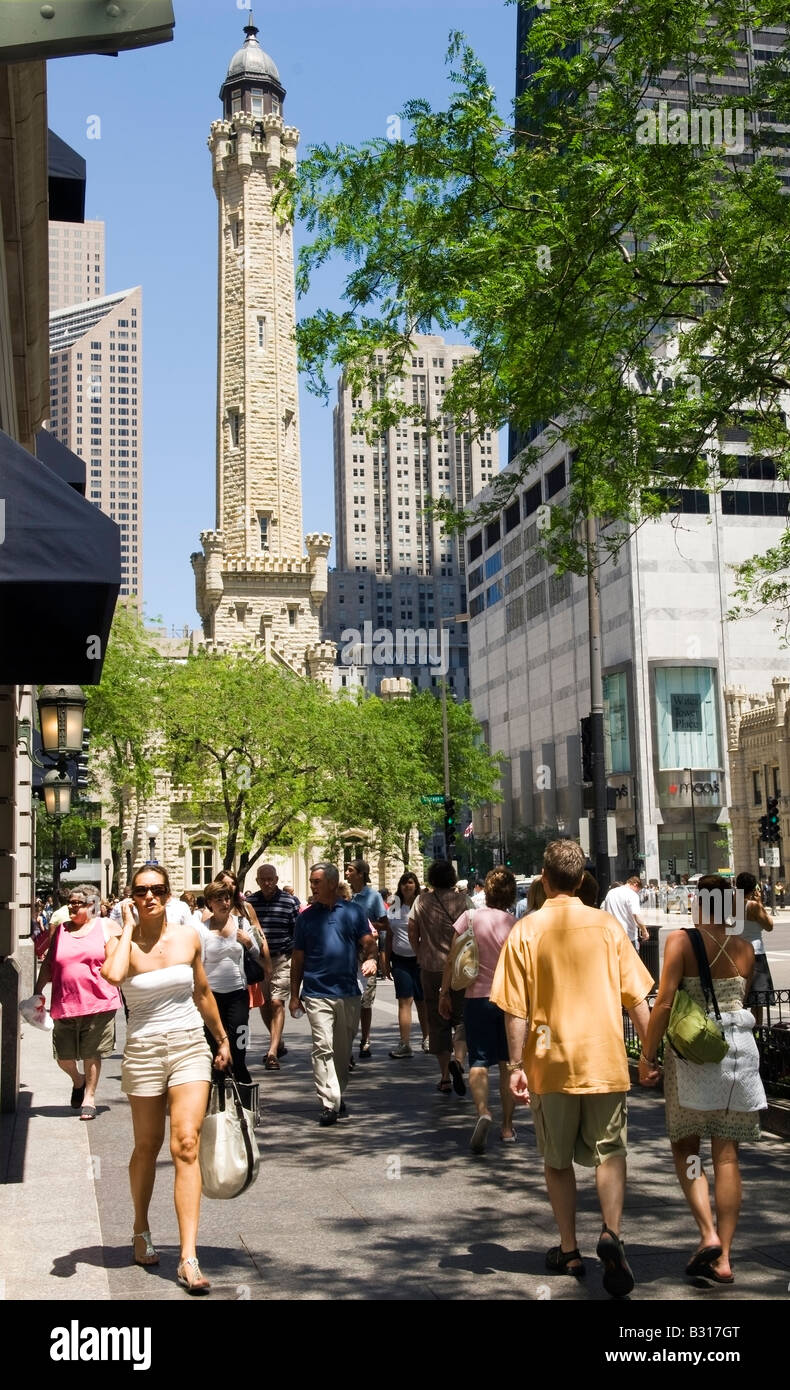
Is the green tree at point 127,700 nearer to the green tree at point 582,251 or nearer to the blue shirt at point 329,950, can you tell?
the green tree at point 582,251

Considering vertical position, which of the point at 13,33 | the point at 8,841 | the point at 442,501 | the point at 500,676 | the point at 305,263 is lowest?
the point at 8,841

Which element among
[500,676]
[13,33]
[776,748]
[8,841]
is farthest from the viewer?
[500,676]

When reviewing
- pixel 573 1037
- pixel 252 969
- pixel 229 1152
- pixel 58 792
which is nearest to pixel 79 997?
pixel 252 969

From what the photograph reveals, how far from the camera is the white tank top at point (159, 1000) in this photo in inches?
265

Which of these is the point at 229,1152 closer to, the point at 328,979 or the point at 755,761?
the point at 328,979

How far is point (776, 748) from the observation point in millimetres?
81812

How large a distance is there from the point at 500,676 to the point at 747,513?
31903 millimetres

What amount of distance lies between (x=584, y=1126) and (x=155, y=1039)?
2.00 meters

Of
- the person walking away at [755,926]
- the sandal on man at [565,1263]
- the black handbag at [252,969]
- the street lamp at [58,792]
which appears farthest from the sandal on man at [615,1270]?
the street lamp at [58,792]

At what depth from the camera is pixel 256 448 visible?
74375 millimetres

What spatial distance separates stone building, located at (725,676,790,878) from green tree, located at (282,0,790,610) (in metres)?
68.9

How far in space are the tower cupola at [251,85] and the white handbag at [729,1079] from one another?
80511mm

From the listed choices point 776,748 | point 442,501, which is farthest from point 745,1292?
point 776,748
